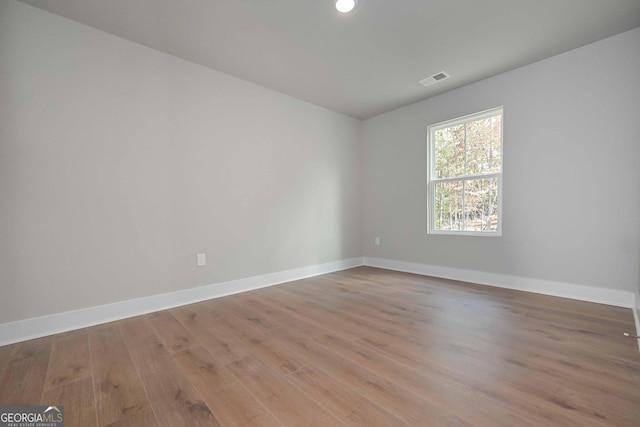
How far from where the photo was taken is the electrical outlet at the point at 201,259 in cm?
284

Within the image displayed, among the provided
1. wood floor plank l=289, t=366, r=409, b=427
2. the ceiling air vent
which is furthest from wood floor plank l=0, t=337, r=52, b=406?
the ceiling air vent

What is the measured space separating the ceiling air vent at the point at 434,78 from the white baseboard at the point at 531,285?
2380 millimetres

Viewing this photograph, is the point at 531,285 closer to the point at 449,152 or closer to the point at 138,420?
the point at 449,152

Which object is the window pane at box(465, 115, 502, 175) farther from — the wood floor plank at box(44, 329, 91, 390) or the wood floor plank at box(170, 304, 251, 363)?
the wood floor plank at box(44, 329, 91, 390)

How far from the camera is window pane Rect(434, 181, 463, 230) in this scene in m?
3.57

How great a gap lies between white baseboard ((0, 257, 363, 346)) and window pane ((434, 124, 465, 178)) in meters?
2.49

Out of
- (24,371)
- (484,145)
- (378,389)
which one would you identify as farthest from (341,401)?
(484,145)

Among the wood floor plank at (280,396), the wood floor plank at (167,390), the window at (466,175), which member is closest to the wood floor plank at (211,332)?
the wood floor plank at (280,396)

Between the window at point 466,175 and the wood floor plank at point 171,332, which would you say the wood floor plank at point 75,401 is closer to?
the wood floor plank at point 171,332

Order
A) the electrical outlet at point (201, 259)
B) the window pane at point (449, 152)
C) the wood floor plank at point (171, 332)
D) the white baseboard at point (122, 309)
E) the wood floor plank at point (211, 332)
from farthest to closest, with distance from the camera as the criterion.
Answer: the window pane at point (449, 152)
the electrical outlet at point (201, 259)
the white baseboard at point (122, 309)
the wood floor plank at point (171, 332)
the wood floor plank at point (211, 332)

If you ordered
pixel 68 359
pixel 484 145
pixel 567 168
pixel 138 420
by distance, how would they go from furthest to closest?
1. pixel 484 145
2. pixel 567 168
3. pixel 68 359
4. pixel 138 420

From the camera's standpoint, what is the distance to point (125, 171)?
7.97 feet

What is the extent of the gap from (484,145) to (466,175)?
41cm

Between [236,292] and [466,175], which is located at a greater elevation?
[466,175]
